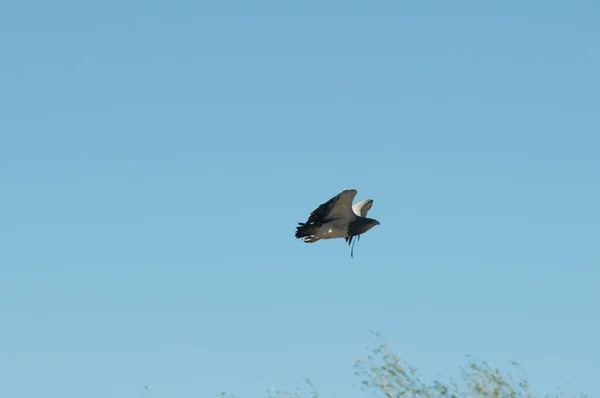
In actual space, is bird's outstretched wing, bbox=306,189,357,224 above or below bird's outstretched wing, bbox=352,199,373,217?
below

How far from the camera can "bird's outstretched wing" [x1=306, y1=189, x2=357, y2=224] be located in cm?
4247

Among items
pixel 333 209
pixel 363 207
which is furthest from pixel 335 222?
pixel 363 207

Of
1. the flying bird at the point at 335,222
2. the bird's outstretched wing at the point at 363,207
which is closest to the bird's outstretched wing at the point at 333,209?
the flying bird at the point at 335,222

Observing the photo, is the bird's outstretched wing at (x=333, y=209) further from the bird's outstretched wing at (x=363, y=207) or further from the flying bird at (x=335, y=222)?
the bird's outstretched wing at (x=363, y=207)

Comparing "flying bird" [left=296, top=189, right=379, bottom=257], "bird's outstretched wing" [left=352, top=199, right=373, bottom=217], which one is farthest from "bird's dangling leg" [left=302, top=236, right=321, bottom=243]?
"bird's outstretched wing" [left=352, top=199, right=373, bottom=217]

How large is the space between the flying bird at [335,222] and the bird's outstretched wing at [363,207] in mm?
2731

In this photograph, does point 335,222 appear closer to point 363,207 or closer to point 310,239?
point 310,239

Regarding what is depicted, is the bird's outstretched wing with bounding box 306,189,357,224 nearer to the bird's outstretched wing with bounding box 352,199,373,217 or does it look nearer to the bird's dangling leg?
the bird's dangling leg

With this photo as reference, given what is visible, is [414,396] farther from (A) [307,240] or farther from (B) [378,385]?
(A) [307,240]

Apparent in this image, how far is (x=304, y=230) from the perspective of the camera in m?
42.8

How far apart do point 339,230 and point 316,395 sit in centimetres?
913

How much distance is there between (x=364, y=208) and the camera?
47.0 metres

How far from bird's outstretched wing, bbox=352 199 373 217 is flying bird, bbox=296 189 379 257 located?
2.73 meters

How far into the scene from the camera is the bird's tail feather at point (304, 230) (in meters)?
42.7
